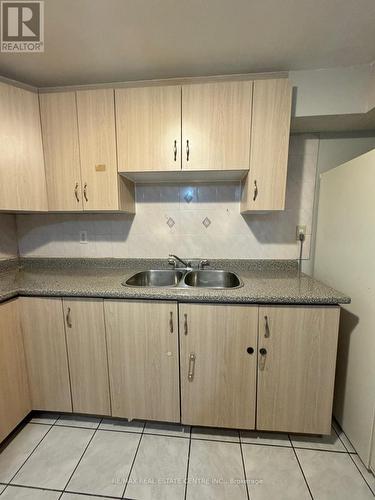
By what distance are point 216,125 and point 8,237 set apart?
1.84 metres

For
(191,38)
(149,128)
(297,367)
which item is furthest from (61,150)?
(297,367)

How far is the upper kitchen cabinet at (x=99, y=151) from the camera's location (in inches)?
55.7

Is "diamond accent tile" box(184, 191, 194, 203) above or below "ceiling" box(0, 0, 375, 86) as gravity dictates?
below

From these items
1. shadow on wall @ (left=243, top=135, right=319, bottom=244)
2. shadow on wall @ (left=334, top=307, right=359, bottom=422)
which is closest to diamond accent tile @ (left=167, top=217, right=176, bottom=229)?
shadow on wall @ (left=243, top=135, right=319, bottom=244)

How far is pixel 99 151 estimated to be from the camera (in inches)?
57.6

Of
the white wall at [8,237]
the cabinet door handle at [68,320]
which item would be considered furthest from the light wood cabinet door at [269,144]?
the white wall at [8,237]

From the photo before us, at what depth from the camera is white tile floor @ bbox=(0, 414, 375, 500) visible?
1071mm

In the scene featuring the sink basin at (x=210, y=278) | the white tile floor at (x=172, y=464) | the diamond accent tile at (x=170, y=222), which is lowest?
the white tile floor at (x=172, y=464)

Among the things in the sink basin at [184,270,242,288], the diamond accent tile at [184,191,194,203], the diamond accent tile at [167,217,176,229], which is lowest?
the sink basin at [184,270,242,288]

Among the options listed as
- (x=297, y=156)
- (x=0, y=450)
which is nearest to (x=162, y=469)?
(x=0, y=450)

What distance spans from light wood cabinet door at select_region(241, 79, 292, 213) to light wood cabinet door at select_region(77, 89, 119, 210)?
890 mm

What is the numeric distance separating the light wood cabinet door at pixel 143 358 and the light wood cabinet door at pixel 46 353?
12.1 inches

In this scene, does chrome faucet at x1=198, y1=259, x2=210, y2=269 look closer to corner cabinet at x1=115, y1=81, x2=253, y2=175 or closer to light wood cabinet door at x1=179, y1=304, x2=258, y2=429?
light wood cabinet door at x1=179, y1=304, x2=258, y2=429

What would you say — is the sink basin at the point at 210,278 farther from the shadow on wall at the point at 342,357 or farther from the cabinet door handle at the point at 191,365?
the shadow on wall at the point at 342,357
